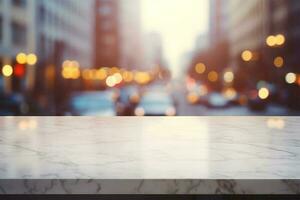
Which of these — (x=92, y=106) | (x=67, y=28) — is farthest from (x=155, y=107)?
(x=67, y=28)

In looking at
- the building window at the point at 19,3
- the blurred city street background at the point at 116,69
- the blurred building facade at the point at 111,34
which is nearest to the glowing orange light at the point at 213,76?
the blurred city street background at the point at 116,69

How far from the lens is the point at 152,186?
2205 millimetres

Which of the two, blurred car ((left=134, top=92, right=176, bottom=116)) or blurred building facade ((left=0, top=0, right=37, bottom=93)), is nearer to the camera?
blurred car ((left=134, top=92, right=176, bottom=116))

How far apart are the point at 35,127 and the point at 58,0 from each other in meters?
61.0

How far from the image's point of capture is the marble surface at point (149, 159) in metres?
2.20

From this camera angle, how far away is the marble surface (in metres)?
2.20

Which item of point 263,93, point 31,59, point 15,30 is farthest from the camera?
point 263,93

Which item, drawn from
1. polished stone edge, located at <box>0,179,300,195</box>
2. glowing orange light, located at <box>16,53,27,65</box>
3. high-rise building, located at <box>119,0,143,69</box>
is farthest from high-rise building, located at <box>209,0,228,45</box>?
polished stone edge, located at <box>0,179,300,195</box>

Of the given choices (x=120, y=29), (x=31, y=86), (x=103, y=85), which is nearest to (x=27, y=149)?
(x=31, y=86)

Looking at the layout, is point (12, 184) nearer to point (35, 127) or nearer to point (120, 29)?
point (35, 127)

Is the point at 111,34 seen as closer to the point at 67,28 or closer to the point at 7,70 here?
the point at 67,28

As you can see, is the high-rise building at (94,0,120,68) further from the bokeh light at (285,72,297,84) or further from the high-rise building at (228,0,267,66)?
the bokeh light at (285,72,297,84)

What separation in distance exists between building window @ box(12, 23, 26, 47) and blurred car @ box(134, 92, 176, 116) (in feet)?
82.5

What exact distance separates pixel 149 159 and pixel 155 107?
64.0 ft
